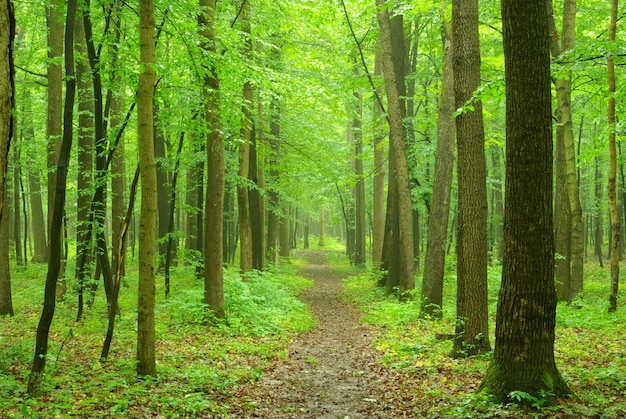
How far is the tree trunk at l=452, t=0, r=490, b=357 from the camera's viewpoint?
8.15m

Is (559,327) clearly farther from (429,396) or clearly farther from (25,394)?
(25,394)

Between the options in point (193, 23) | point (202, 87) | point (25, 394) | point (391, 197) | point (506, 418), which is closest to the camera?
point (506, 418)

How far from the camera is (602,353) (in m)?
8.43

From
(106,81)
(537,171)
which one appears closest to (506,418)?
(537,171)

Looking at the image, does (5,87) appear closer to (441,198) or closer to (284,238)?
(441,198)

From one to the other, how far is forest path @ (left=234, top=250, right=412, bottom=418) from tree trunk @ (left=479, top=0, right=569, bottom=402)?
5.83ft

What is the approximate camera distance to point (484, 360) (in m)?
8.06

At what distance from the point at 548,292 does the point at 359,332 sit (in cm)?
733

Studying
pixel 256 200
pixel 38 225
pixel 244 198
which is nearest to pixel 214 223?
pixel 244 198

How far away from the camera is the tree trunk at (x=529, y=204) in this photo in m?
5.38

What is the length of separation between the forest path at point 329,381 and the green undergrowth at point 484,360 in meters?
0.39

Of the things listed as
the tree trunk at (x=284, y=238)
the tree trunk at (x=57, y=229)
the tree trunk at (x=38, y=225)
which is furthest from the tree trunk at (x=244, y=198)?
the tree trunk at (x=284, y=238)

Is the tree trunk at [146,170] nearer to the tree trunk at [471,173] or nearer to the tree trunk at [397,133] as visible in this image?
the tree trunk at [471,173]

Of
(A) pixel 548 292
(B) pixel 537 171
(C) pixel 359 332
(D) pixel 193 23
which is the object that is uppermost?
(D) pixel 193 23
